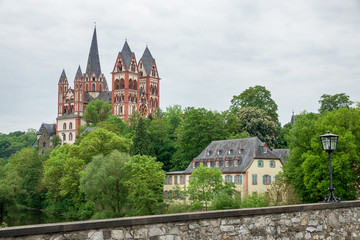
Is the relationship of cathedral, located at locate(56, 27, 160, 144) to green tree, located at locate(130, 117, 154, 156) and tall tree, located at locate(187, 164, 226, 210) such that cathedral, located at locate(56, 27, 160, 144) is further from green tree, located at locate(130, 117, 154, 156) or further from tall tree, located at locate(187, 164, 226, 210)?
tall tree, located at locate(187, 164, 226, 210)

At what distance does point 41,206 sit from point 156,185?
28915 millimetres

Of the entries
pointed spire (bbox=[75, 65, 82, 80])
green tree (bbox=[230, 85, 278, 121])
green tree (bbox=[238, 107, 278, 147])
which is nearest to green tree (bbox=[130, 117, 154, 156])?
green tree (bbox=[238, 107, 278, 147])

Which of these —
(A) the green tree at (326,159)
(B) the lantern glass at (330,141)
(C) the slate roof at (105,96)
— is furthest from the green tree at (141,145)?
(C) the slate roof at (105,96)

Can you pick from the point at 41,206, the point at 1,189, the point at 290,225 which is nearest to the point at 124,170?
the point at 1,189

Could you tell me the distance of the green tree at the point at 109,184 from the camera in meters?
45.4

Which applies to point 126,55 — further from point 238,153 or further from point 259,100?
point 238,153

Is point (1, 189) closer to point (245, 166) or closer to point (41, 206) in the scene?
point (41, 206)

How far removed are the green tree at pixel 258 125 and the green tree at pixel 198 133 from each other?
5.80 m

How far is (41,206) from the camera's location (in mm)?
66938

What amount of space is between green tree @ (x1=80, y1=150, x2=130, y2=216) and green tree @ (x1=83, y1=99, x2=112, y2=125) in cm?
6934

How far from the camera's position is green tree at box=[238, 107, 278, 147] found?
6694 cm

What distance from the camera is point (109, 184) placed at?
4588cm

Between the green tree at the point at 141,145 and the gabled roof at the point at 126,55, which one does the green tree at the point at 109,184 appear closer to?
the green tree at the point at 141,145

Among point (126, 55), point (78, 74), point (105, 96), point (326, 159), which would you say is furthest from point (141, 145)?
point (78, 74)
